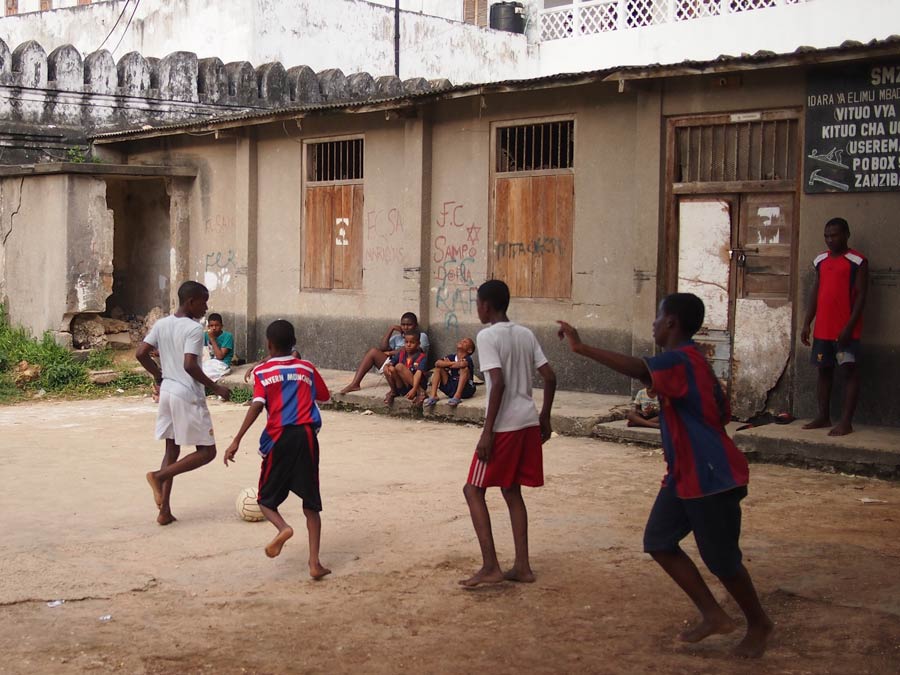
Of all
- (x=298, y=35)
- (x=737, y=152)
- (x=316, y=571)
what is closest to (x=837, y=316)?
(x=737, y=152)

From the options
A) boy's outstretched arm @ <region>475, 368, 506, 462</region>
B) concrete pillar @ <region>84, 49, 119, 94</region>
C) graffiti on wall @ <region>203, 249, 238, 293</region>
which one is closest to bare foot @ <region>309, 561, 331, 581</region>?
boy's outstretched arm @ <region>475, 368, 506, 462</region>

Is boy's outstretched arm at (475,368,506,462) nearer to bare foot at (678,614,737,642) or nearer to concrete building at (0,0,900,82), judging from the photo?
bare foot at (678,614,737,642)

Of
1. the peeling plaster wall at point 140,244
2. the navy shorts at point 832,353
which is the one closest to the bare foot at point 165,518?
the navy shorts at point 832,353

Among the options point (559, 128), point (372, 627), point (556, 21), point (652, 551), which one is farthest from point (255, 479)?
point (556, 21)

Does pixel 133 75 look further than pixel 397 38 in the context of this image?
No

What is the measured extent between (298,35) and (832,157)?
1486 centimetres

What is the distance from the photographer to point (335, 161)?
13.4 meters

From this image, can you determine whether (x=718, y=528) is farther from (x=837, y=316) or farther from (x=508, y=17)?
(x=508, y=17)

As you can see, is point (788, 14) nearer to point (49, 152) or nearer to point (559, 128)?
point (559, 128)

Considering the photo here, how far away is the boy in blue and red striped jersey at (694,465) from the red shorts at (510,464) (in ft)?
3.17

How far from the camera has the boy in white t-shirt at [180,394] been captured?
648 cm

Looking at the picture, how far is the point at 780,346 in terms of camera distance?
9.59 m

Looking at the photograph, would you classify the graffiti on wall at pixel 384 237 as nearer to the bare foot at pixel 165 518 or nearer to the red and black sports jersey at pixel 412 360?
the red and black sports jersey at pixel 412 360

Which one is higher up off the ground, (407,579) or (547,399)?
(547,399)
